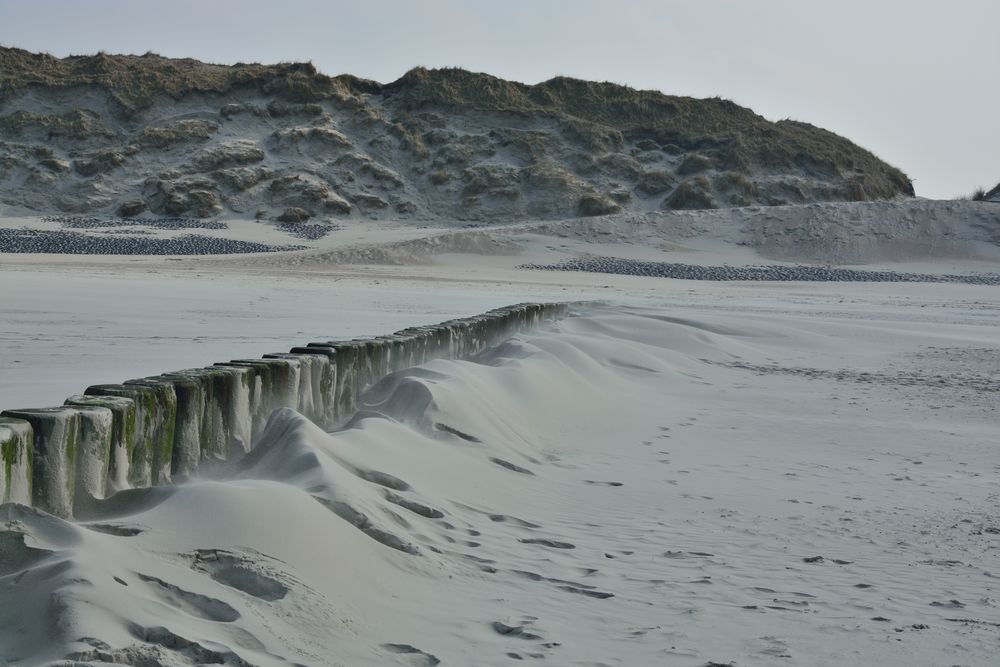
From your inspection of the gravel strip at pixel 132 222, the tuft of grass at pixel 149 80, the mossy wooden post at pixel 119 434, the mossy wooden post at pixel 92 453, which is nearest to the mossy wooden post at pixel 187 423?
the mossy wooden post at pixel 119 434

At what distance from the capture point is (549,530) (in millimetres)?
3420

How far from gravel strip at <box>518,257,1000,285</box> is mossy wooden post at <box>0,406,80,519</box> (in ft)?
78.1

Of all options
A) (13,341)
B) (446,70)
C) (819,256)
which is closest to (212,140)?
(446,70)

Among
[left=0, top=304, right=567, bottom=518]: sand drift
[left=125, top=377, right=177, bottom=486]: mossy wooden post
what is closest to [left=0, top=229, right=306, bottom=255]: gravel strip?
[left=0, top=304, right=567, bottom=518]: sand drift

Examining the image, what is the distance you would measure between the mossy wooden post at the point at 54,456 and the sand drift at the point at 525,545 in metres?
0.12

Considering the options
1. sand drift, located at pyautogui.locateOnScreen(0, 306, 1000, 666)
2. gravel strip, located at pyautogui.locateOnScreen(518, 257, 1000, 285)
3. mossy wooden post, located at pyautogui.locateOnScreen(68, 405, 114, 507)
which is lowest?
sand drift, located at pyautogui.locateOnScreen(0, 306, 1000, 666)

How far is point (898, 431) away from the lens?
560 cm

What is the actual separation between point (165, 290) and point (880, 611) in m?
11.2

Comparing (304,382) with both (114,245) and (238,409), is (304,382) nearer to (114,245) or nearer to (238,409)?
(238,409)

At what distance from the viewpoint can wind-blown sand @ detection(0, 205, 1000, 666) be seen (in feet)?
7.20

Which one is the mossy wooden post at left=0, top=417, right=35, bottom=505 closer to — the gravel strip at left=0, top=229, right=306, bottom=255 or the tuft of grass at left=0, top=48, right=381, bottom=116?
the gravel strip at left=0, top=229, right=306, bottom=255

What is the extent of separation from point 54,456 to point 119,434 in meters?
0.33

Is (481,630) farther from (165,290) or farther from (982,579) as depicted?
(165,290)

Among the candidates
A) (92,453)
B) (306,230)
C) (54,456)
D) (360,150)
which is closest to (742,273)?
(306,230)
